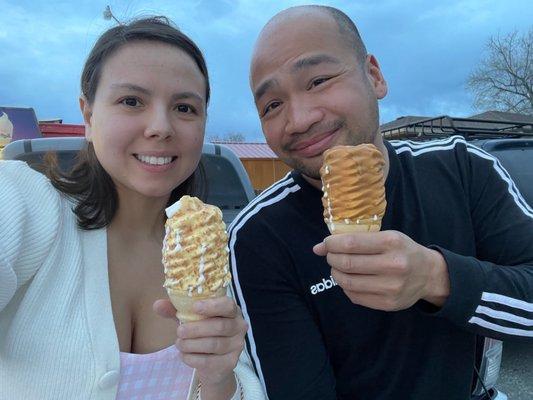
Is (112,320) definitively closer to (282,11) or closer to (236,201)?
(282,11)

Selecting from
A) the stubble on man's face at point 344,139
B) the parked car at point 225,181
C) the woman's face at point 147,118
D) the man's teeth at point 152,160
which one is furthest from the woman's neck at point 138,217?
the parked car at point 225,181

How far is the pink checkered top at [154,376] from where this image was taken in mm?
1791

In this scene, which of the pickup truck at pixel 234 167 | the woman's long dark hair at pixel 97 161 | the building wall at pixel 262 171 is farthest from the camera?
the building wall at pixel 262 171

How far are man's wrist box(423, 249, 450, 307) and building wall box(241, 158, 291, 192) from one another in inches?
537

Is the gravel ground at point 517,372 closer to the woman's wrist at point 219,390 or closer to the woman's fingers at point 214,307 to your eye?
the woman's wrist at point 219,390

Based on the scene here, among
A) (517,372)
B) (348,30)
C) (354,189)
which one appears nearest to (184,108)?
(354,189)

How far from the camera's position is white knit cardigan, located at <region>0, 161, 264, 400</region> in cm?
157

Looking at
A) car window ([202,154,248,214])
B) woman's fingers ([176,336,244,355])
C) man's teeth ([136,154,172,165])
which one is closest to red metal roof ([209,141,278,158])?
car window ([202,154,248,214])

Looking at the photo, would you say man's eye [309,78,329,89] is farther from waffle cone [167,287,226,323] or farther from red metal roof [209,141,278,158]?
red metal roof [209,141,278,158]

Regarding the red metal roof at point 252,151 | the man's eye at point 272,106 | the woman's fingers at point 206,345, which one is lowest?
the woman's fingers at point 206,345

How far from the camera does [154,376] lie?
186 centimetres

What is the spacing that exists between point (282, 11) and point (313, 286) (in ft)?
4.47

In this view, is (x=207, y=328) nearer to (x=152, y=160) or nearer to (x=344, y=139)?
(x=152, y=160)

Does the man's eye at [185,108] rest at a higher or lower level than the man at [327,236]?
higher
